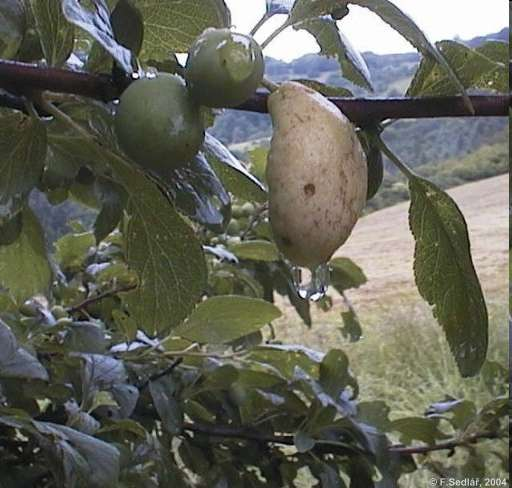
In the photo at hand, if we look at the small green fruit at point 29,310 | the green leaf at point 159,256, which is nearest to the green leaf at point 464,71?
the green leaf at point 159,256

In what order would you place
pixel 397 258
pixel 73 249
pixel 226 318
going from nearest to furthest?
pixel 226 318
pixel 73 249
pixel 397 258

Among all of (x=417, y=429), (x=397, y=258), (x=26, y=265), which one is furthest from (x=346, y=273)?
(x=397, y=258)

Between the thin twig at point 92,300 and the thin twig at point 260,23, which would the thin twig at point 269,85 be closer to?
the thin twig at point 260,23

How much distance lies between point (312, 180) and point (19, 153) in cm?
13

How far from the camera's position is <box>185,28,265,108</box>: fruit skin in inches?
10.1

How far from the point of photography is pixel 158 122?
26 cm

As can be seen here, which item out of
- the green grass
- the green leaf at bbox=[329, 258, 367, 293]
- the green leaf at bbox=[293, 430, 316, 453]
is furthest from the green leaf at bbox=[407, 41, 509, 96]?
the green grass

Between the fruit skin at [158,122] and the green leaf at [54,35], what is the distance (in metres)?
0.05

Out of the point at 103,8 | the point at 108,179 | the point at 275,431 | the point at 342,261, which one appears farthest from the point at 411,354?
the point at 103,8

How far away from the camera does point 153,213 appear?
316mm

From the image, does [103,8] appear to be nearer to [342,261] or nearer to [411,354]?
[342,261]

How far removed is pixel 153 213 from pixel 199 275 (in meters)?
0.03

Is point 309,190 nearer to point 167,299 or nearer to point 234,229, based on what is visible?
point 167,299

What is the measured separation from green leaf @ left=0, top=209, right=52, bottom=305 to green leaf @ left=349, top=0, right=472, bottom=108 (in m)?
0.28
